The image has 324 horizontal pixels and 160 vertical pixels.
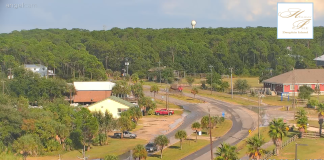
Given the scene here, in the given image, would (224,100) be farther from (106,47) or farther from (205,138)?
(106,47)

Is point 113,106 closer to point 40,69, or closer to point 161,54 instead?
point 40,69

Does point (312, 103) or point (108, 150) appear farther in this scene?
point (312, 103)

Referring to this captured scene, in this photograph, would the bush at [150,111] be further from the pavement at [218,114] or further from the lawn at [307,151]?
the lawn at [307,151]

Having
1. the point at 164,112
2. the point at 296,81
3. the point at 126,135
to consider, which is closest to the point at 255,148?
the point at 126,135

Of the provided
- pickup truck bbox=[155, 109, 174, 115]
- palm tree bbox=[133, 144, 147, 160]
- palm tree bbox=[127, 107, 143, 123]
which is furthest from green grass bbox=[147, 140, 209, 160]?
pickup truck bbox=[155, 109, 174, 115]

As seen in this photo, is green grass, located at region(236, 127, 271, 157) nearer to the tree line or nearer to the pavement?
the pavement

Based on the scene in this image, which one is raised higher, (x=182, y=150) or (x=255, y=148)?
(x=255, y=148)

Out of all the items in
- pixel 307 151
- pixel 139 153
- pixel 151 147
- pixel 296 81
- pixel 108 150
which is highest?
pixel 296 81
